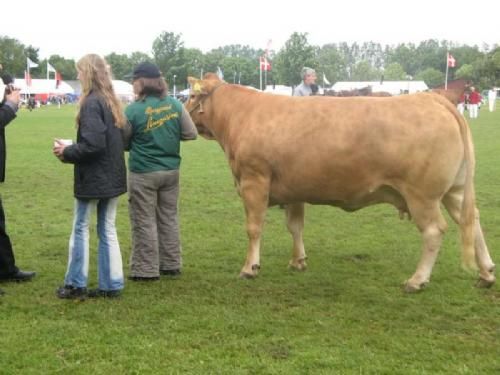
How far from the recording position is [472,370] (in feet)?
13.3

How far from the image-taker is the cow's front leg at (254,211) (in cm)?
629

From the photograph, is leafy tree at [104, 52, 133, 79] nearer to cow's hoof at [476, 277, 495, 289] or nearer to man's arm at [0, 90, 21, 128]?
man's arm at [0, 90, 21, 128]

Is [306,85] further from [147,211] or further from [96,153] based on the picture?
[96,153]

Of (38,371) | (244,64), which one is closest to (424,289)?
(38,371)

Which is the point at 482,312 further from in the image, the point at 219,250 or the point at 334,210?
the point at 334,210

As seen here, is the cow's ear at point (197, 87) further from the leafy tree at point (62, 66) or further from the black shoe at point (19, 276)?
the leafy tree at point (62, 66)

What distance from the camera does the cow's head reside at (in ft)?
23.0

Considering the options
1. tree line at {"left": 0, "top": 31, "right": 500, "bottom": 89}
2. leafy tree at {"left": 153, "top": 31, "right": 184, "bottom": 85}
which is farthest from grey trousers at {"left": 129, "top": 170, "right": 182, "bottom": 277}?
leafy tree at {"left": 153, "top": 31, "right": 184, "bottom": 85}

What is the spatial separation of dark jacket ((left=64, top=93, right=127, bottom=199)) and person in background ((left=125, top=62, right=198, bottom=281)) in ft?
2.01

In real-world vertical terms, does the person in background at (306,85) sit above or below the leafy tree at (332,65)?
below

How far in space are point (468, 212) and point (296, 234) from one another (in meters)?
1.86

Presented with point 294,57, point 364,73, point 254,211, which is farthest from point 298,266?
point 364,73

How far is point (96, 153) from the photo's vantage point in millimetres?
5293

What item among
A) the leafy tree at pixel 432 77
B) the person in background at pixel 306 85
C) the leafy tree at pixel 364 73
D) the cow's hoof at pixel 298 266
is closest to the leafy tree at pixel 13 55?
the leafy tree at pixel 432 77
